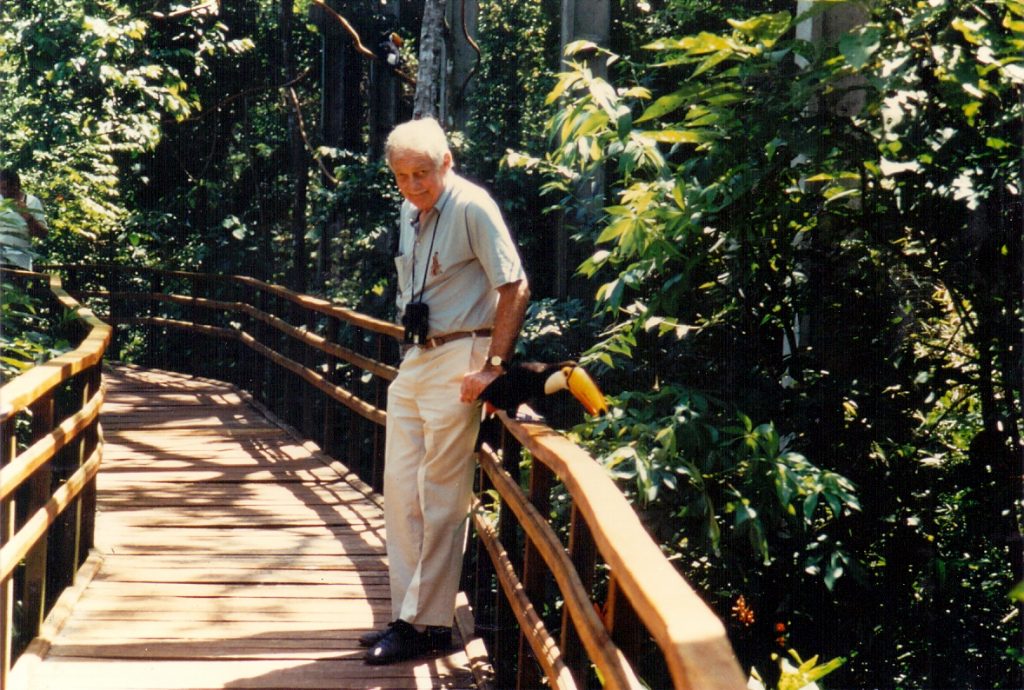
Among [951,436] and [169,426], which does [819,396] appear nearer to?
[951,436]

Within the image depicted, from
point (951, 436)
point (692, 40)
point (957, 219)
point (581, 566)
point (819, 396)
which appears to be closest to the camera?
point (581, 566)

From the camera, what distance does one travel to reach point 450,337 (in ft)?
14.7

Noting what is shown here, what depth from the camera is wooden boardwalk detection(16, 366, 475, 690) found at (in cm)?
446

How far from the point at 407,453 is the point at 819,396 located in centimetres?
153

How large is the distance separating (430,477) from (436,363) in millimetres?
428

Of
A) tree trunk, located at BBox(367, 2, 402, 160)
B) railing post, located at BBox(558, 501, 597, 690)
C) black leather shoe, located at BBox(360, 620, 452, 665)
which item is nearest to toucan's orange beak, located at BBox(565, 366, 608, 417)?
railing post, located at BBox(558, 501, 597, 690)

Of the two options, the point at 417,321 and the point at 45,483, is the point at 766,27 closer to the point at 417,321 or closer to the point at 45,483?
the point at 417,321

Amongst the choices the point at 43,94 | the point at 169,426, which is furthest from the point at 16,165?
the point at 169,426

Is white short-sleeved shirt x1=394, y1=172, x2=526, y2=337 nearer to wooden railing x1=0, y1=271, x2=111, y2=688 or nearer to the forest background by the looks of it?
the forest background

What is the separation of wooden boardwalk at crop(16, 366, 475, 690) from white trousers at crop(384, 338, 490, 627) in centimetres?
28

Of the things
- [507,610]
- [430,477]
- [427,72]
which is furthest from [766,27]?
[427,72]

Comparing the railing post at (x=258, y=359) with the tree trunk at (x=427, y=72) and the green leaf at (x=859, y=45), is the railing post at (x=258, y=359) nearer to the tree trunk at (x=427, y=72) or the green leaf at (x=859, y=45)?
the tree trunk at (x=427, y=72)

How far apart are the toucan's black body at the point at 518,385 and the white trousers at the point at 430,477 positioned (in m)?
0.24

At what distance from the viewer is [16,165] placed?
12.6m
